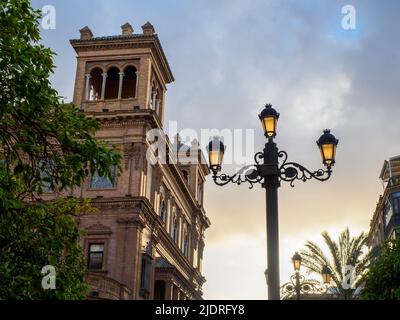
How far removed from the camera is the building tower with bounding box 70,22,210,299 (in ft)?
115

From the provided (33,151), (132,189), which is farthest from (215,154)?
(132,189)

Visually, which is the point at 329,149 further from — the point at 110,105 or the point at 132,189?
the point at 110,105

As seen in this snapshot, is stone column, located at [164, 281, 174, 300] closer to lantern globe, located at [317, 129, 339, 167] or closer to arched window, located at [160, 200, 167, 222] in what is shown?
arched window, located at [160, 200, 167, 222]

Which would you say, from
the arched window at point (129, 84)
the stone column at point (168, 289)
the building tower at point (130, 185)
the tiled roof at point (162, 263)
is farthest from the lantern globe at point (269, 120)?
the arched window at point (129, 84)

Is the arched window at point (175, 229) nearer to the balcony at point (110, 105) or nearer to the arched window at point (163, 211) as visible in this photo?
the arched window at point (163, 211)

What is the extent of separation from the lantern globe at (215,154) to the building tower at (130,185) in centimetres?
2156

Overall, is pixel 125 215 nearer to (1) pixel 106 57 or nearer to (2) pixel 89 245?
(2) pixel 89 245

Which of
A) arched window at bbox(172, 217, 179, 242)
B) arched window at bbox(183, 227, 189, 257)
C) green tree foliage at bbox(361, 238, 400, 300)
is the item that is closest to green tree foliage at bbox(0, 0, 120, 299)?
green tree foliage at bbox(361, 238, 400, 300)

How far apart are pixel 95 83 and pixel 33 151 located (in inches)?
1264

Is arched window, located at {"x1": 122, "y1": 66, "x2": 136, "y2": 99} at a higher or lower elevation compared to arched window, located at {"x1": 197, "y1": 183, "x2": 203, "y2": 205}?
higher

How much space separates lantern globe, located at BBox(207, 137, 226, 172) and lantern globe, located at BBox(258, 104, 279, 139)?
3.05 ft

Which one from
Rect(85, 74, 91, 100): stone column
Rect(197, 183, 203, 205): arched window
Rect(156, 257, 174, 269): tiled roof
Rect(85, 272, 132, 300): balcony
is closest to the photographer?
Rect(85, 272, 132, 300): balcony

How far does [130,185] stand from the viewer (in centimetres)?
3606
